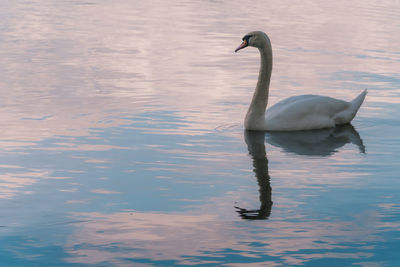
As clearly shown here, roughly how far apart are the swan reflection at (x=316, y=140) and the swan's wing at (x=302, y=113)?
0.34 ft

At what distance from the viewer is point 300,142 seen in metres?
11.5

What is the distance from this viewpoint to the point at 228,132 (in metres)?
11.9

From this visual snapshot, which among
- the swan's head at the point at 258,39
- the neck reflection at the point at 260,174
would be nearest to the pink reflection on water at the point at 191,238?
the neck reflection at the point at 260,174

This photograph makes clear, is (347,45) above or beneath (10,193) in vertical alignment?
beneath

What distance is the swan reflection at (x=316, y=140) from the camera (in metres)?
11.0

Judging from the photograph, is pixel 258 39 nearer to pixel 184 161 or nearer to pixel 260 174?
pixel 184 161

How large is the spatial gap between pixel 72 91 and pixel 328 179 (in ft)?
20.7

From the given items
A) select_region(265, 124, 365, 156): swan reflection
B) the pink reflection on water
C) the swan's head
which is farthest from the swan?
the pink reflection on water

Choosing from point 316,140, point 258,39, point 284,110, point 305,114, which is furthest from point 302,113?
point 258,39

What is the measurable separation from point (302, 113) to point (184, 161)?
2454 millimetres

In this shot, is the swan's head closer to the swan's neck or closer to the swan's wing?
the swan's neck

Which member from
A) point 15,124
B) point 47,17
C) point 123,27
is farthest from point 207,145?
point 47,17

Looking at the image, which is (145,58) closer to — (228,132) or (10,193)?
(228,132)

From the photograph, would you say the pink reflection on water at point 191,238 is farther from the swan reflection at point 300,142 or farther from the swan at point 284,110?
the swan at point 284,110
